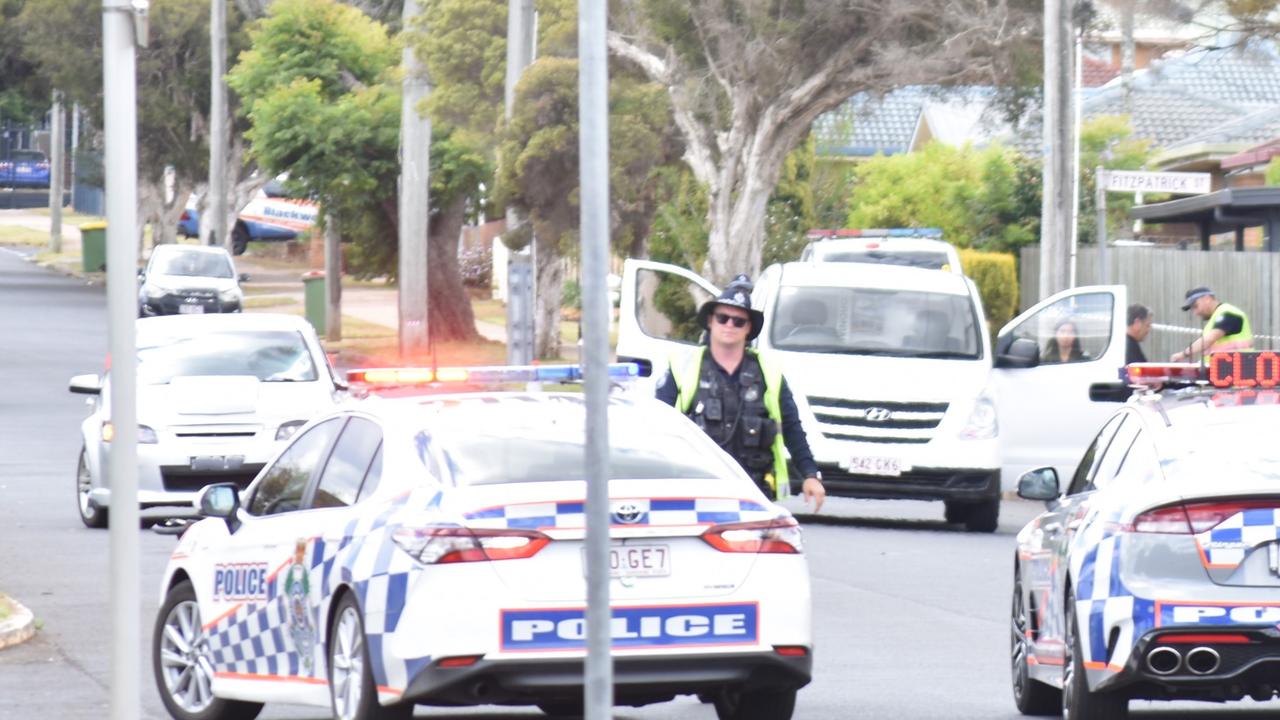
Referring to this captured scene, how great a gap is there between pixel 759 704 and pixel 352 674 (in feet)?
5.12

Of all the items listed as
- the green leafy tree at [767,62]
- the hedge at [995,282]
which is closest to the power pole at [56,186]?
the green leafy tree at [767,62]

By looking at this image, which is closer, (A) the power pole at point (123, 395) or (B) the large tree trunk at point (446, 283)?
(A) the power pole at point (123, 395)

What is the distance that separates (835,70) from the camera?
31781mm

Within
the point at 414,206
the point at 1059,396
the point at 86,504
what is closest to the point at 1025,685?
the point at 1059,396

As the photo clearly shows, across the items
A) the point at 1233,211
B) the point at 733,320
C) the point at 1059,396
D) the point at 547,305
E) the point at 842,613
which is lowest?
the point at 842,613

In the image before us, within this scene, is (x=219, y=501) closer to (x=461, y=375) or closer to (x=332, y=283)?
(x=461, y=375)

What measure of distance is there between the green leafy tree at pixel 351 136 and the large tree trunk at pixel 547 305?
2700mm

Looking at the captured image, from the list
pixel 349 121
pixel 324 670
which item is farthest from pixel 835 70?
pixel 324 670

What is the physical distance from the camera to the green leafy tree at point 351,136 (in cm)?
4112

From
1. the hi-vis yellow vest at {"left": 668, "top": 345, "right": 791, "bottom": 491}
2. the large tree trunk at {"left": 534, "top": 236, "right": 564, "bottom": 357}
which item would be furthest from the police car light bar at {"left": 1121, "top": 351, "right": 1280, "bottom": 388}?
the large tree trunk at {"left": 534, "top": 236, "right": 564, "bottom": 357}

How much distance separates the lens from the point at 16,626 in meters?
11.9

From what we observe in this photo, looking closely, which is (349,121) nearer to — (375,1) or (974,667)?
(375,1)

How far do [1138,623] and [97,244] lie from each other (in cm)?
5379

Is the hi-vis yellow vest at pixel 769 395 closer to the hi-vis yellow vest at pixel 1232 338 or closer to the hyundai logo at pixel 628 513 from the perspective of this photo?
the hyundai logo at pixel 628 513
